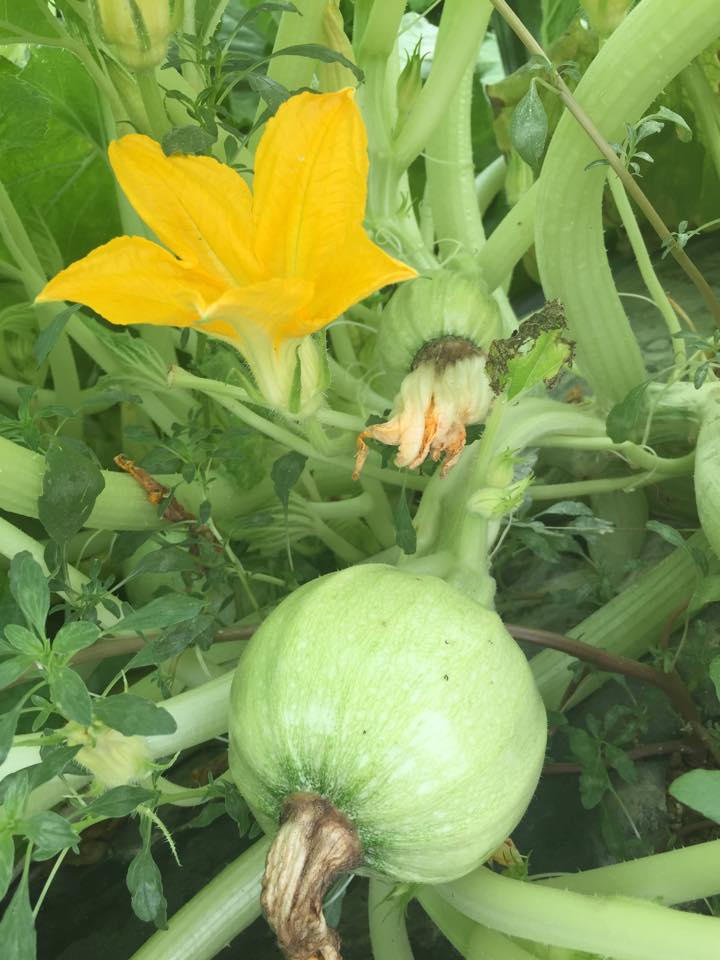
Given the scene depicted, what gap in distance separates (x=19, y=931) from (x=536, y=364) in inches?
20.8

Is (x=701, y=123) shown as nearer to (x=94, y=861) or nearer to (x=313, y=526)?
(x=313, y=526)

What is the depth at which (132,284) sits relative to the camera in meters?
0.77

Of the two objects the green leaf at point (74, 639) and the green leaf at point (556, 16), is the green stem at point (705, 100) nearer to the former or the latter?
the green leaf at point (556, 16)

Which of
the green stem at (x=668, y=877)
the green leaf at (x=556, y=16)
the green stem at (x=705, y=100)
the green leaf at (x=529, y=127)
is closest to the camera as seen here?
the green stem at (x=668, y=877)

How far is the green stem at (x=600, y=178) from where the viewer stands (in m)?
0.93

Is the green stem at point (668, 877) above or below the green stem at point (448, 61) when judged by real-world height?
below

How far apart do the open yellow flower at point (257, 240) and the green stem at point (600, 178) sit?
28cm

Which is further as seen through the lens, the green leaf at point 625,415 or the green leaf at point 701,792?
the green leaf at point 625,415

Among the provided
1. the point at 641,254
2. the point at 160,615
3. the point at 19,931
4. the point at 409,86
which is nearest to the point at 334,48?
the point at 409,86

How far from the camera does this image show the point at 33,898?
1.22 metres

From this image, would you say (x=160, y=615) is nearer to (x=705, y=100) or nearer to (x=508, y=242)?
(x=508, y=242)

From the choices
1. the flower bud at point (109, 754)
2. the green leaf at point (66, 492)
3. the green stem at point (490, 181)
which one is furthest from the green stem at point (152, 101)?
the green stem at point (490, 181)

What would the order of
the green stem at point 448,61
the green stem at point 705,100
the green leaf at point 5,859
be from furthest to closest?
1. the green stem at point 705,100
2. the green stem at point 448,61
3. the green leaf at point 5,859

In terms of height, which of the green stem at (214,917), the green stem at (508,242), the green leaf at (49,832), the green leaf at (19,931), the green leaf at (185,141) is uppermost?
the green leaf at (185,141)
